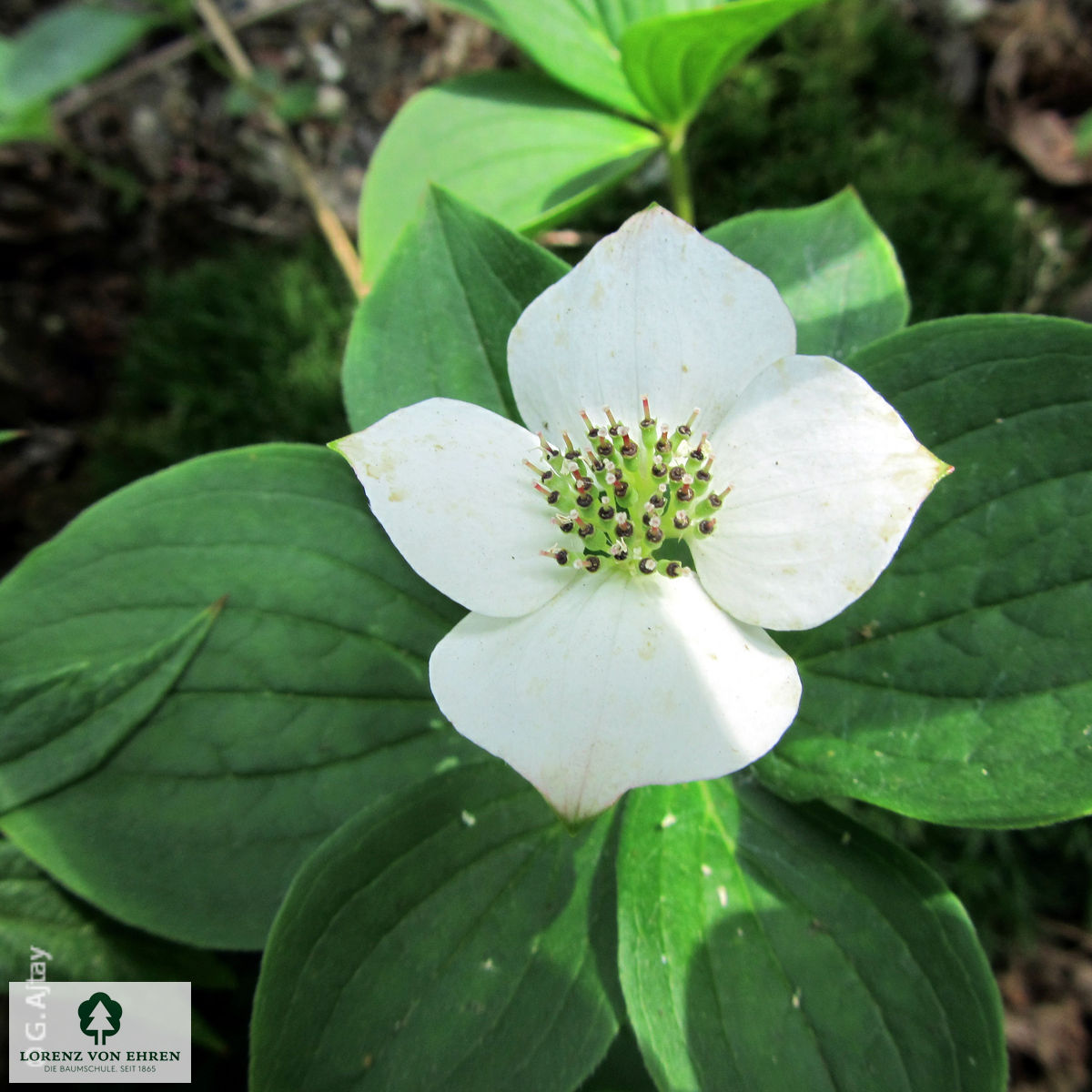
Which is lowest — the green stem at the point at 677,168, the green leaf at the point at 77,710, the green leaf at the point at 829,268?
the green leaf at the point at 77,710

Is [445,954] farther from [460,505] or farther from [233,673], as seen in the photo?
[460,505]

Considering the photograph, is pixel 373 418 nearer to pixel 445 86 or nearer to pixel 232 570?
pixel 232 570

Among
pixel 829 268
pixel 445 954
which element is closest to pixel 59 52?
pixel 829 268

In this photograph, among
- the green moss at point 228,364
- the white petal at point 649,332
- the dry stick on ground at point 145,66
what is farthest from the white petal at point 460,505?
the dry stick on ground at point 145,66

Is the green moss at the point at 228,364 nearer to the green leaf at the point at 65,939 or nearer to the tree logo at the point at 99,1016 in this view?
the green leaf at the point at 65,939

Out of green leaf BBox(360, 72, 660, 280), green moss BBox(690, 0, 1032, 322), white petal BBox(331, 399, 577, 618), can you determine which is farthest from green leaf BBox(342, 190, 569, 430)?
green moss BBox(690, 0, 1032, 322)

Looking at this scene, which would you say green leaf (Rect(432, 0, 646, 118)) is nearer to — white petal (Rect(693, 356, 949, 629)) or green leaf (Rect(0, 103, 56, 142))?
green leaf (Rect(0, 103, 56, 142))
